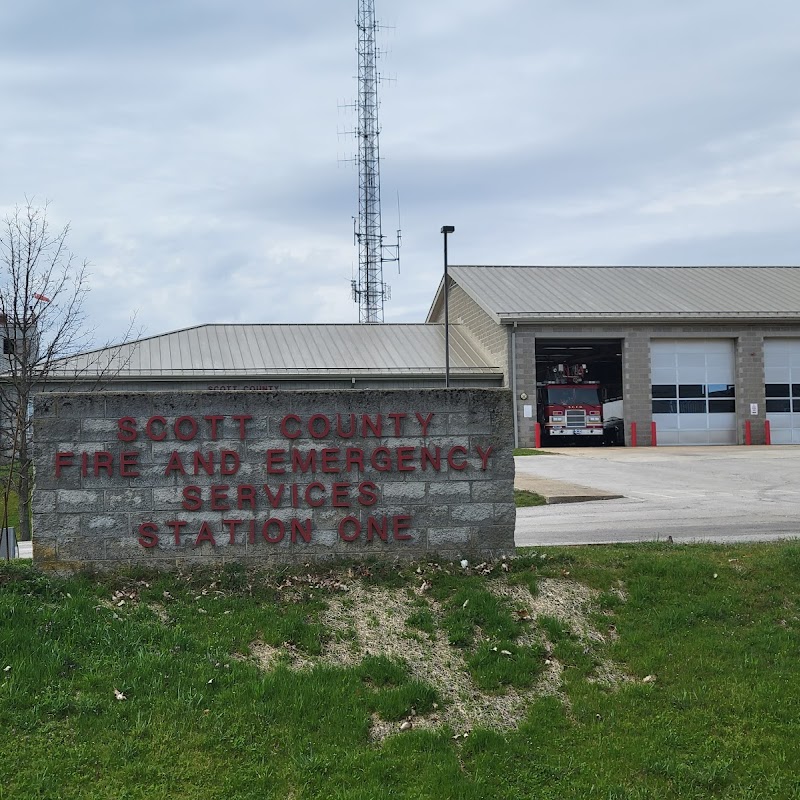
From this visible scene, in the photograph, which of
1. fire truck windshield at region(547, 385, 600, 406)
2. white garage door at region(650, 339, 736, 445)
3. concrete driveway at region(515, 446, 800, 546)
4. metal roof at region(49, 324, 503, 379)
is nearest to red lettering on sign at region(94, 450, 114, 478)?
concrete driveway at region(515, 446, 800, 546)

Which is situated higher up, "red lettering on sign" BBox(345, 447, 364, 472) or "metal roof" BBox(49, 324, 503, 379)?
"metal roof" BBox(49, 324, 503, 379)

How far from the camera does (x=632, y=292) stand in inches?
1478

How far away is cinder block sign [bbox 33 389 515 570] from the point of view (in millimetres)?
7484

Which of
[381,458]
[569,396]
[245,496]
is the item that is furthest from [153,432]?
[569,396]

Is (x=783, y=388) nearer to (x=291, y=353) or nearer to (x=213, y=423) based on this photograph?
(x=291, y=353)

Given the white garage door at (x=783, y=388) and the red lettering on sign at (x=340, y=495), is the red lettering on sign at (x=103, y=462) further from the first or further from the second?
the white garage door at (x=783, y=388)

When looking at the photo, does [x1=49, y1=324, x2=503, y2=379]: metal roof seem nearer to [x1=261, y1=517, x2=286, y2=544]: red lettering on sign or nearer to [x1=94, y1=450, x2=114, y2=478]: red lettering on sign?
[x1=94, y1=450, x2=114, y2=478]: red lettering on sign

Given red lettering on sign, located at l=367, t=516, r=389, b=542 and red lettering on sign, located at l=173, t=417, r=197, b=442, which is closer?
red lettering on sign, located at l=173, t=417, r=197, b=442

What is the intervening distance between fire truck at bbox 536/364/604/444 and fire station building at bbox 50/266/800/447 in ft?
3.29

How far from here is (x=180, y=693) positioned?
5.55 meters

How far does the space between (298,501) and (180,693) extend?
239 centimetres

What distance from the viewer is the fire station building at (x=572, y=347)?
32969 millimetres

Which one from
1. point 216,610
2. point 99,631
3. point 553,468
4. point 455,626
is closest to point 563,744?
point 455,626

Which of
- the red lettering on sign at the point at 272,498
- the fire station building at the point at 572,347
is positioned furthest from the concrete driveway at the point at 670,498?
the fire station building at the point at 572,347
